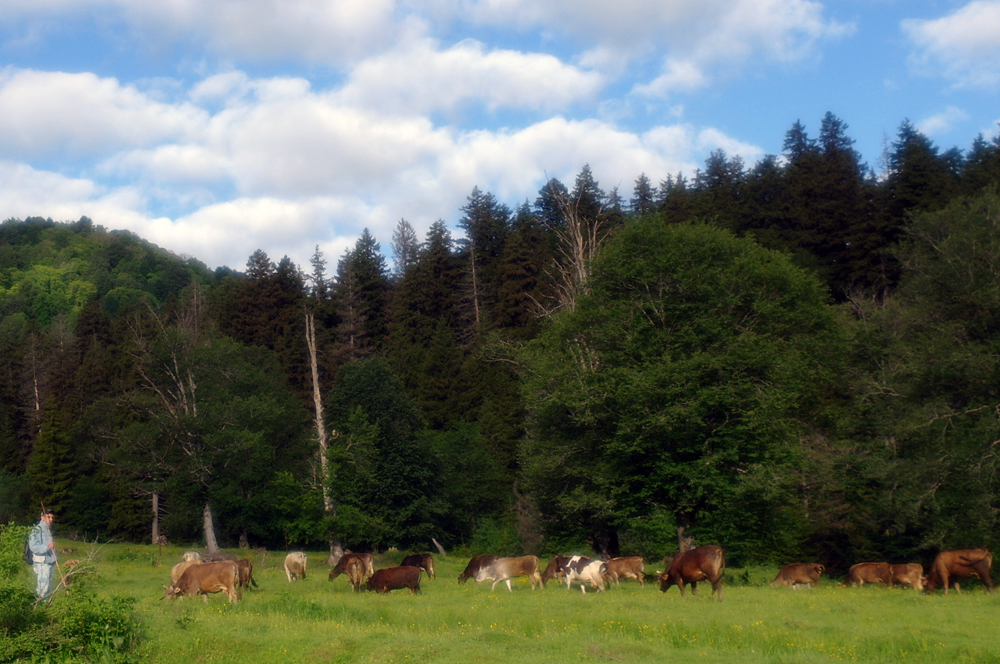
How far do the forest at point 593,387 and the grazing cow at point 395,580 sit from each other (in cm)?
988

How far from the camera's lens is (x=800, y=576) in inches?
1033

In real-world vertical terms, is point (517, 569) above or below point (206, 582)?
below

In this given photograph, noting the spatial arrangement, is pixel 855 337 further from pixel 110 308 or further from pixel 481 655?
pixel 110 308

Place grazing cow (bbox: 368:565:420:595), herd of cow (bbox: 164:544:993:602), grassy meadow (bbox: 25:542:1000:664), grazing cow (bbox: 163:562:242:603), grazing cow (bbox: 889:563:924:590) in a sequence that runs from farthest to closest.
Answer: grazing cow (bbox: 889:563:924:590), grazing cow (bbox: 368:565:420:595), herd of cow (bbox: 164:544:993:602), grazing cow (bbox: 163:562:242:603), grassy meadow (bbox: 25:542:1000:664)

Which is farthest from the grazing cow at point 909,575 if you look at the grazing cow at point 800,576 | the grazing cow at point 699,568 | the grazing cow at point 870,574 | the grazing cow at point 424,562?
the grazing cow at point 424,562

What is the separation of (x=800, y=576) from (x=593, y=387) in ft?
31.9

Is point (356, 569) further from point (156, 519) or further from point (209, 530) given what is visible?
point (156, 519)

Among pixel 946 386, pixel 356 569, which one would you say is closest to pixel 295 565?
pixel 356 569

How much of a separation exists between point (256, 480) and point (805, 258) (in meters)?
42.0

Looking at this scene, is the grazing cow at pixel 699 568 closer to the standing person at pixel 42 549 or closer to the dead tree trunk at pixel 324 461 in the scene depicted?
the standing person at pixel 42 549

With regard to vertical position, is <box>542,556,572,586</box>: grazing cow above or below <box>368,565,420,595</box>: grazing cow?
below

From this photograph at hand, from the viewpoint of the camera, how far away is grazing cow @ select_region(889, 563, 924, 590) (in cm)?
2550

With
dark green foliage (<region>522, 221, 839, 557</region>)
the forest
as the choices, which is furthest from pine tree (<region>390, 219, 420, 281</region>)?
dark green foliage (<region>522, 221, 839, 557</region>)

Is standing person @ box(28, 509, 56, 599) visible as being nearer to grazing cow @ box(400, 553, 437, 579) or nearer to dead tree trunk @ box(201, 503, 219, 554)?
grazing cow @ box(400, 553, 437, 579)
